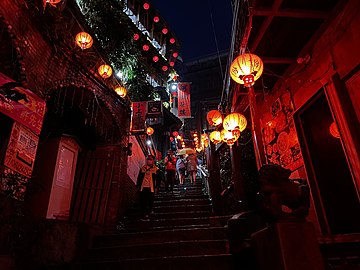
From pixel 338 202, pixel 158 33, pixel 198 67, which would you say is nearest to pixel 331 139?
pixel 338 202

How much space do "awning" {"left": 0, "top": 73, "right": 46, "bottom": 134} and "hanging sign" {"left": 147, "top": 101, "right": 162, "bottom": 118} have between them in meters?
6.69

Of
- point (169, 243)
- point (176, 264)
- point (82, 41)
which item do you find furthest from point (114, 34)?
point (176, 264)

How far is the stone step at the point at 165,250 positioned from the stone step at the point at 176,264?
0.69 metres

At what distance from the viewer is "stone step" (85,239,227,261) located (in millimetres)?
5824

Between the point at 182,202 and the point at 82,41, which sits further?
the point at 182,202

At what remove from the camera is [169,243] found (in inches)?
241

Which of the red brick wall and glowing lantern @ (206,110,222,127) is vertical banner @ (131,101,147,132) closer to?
the red brick wall

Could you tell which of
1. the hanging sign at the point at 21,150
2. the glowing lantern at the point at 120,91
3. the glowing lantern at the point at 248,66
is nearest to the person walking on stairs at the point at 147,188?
the glowing lantern at the point at 120,91

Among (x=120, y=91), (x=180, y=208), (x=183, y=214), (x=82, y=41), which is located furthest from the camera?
(x=120, y=91)

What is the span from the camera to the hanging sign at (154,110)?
497 inches

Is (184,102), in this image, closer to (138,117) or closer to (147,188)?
(138,117)

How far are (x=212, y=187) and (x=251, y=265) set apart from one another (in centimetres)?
541

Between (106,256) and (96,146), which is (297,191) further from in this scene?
(96,146)

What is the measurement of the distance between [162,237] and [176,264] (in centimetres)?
190
